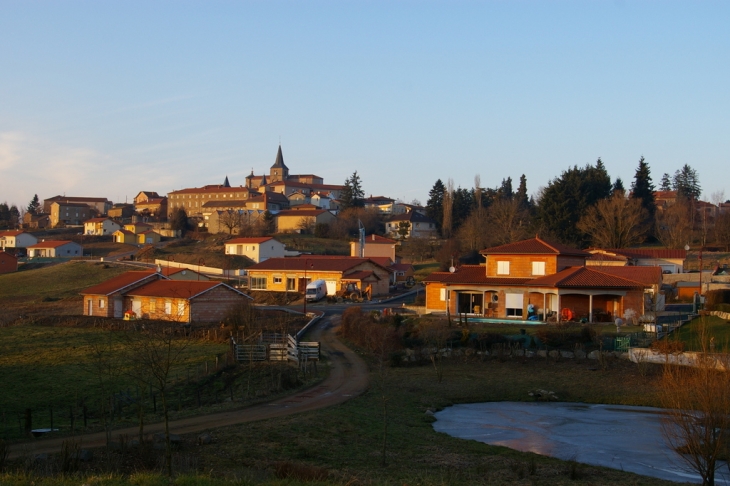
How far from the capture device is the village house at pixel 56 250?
316 feet

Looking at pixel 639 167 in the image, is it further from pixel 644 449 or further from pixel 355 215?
pixel 644 449

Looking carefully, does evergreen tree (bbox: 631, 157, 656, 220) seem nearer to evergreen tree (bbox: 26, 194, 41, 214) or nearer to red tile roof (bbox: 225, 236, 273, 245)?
red tile roof (bbox: 225, 236, 273, 245)

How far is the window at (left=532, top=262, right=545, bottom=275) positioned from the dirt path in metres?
14.9

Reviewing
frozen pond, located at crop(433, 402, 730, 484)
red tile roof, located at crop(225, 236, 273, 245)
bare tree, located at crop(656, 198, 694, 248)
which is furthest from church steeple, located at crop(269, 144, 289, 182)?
frozen pond, located at crop(433, 402, 730, 484)

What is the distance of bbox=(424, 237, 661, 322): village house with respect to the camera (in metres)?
38.2

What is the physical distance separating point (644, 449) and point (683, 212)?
233 ft

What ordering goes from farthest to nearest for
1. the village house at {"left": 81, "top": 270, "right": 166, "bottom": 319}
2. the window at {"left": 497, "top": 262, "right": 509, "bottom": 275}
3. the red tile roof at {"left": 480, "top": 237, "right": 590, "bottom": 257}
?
the village house at {"left": 81, "top": 270, "right": 166, "bottom": 319} → the window at {"left": 497, "top": 262, "right": 509, "bottom": 275} → the red tile roof at {"left": 480, "top": 237, "right": 590, "bottom": 257}

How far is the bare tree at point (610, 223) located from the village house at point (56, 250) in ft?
223

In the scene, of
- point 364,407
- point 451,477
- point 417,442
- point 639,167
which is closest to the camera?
point 451,477

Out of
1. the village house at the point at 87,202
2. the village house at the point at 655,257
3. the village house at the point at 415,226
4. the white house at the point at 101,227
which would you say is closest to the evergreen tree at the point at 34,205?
the village house at the point at 87,202

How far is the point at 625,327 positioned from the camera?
1409 inches

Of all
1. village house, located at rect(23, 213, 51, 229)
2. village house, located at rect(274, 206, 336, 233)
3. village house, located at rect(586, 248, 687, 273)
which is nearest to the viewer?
village house, located at rect(586, 248, 687, 273)

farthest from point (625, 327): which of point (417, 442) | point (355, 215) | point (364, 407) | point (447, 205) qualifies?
point (355, 215)

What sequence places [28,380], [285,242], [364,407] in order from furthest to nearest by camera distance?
[285,242] → [28,380] → [364,407]
